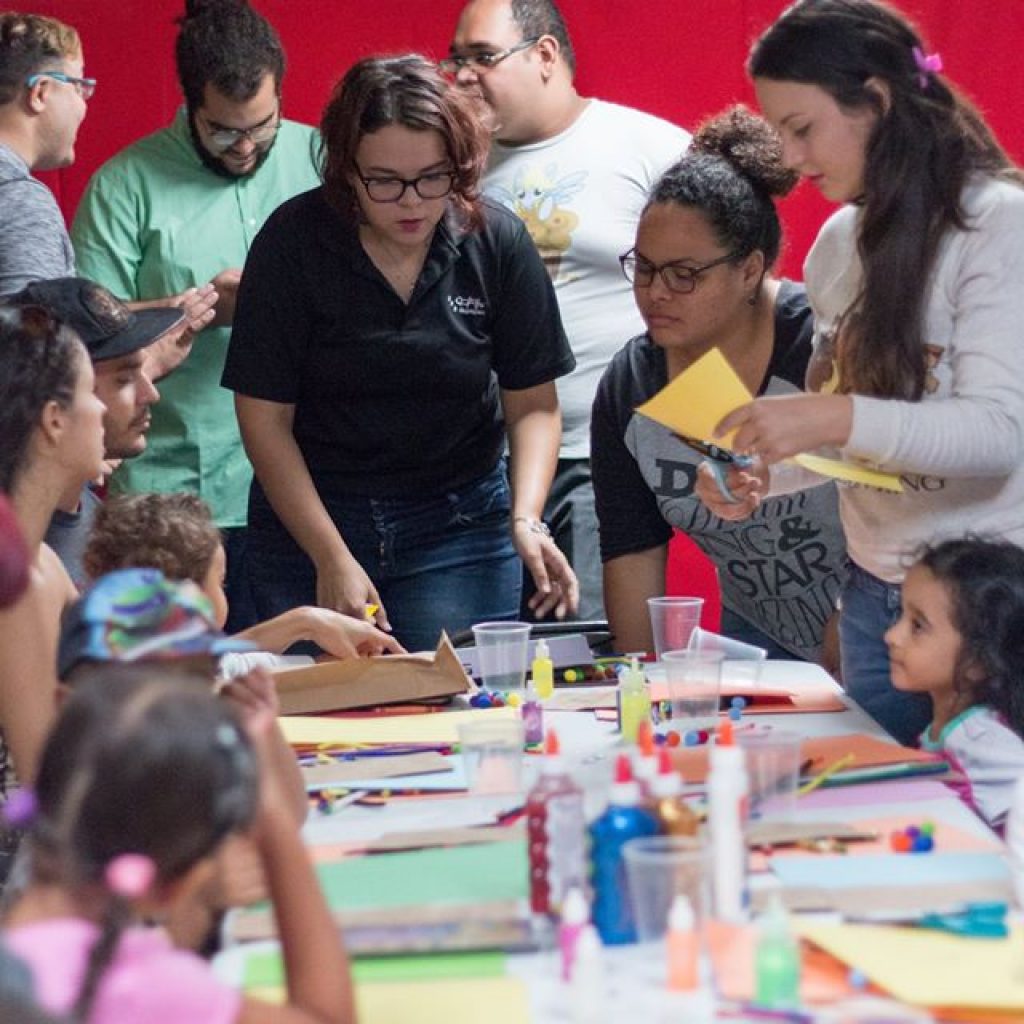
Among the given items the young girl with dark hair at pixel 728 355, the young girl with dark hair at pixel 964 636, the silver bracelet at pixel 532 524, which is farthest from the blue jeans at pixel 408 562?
the young girl with dark hair at pixel 964 636

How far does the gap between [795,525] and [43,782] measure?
1815 millimetres

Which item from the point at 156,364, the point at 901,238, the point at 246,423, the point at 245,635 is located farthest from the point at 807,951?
the point at 156,364

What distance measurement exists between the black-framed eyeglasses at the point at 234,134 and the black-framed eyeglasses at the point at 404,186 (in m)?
1.00

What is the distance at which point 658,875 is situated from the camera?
1478 millimetres

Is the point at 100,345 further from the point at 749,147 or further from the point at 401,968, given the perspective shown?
the point at 401,968

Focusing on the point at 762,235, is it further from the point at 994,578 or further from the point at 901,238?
the point at 994,578

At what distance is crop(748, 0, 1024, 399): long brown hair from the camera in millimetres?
2213

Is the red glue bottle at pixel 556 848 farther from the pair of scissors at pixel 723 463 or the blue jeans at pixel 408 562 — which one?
the blue jeans at pixel 408 562

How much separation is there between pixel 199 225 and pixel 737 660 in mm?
1837

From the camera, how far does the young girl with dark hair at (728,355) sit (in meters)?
2.83

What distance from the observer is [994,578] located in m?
2.24

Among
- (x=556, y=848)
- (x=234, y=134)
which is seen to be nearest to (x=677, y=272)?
(x=234, y=134)

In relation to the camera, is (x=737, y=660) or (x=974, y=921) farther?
(x=737, y=660)

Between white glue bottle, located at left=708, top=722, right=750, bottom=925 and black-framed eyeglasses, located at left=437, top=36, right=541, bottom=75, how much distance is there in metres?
2.51
